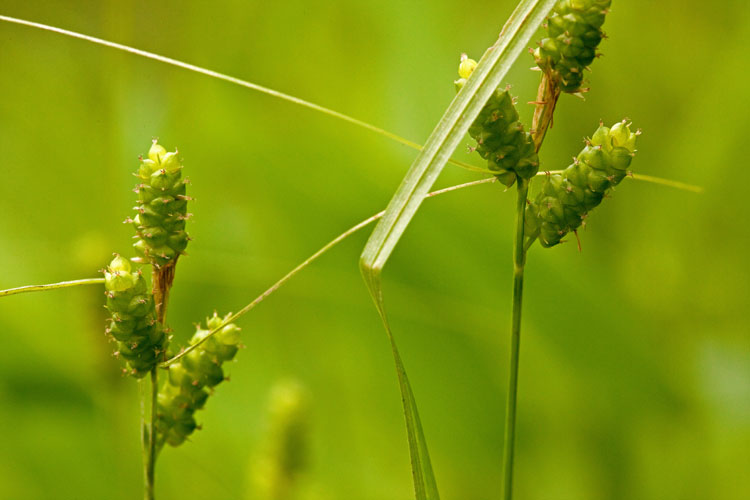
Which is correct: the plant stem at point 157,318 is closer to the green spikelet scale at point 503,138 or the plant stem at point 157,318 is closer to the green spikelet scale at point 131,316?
the green spikelet scale at point 131,316

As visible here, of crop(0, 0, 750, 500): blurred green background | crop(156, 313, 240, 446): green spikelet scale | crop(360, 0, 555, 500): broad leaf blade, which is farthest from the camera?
crop(0, 0, 750, 500): blurred green background

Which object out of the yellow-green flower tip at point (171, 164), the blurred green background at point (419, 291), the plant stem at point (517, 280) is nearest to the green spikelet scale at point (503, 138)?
the plant stem at point (517, 280)

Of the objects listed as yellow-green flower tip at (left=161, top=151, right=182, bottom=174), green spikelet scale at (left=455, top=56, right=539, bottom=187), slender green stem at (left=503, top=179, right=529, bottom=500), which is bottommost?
slender green stem at (left=503, top=179, right=529, bottom=500)

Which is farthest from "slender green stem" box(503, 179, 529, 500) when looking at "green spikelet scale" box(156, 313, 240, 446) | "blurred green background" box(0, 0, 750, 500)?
"blurred green background" box(0, 0, 750, 500)

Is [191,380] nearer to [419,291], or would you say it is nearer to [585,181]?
[585,181]

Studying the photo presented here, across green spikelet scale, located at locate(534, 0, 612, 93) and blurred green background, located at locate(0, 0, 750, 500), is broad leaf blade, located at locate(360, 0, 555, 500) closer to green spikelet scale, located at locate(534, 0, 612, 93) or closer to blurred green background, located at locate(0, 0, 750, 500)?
green spikelet scale, located at locate(534, 0, 612, 93)

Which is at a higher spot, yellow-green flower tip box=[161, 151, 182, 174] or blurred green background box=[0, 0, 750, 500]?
blurred green background box=[0, 0, 750, 500]

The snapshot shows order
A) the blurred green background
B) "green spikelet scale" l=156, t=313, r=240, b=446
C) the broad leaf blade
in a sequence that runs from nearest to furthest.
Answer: the broad leaf blade
"green spikelet scale" l=156, t=313, r=240, b=446
the blurred green background

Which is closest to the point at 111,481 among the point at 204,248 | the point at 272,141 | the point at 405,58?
the point at 204,248
